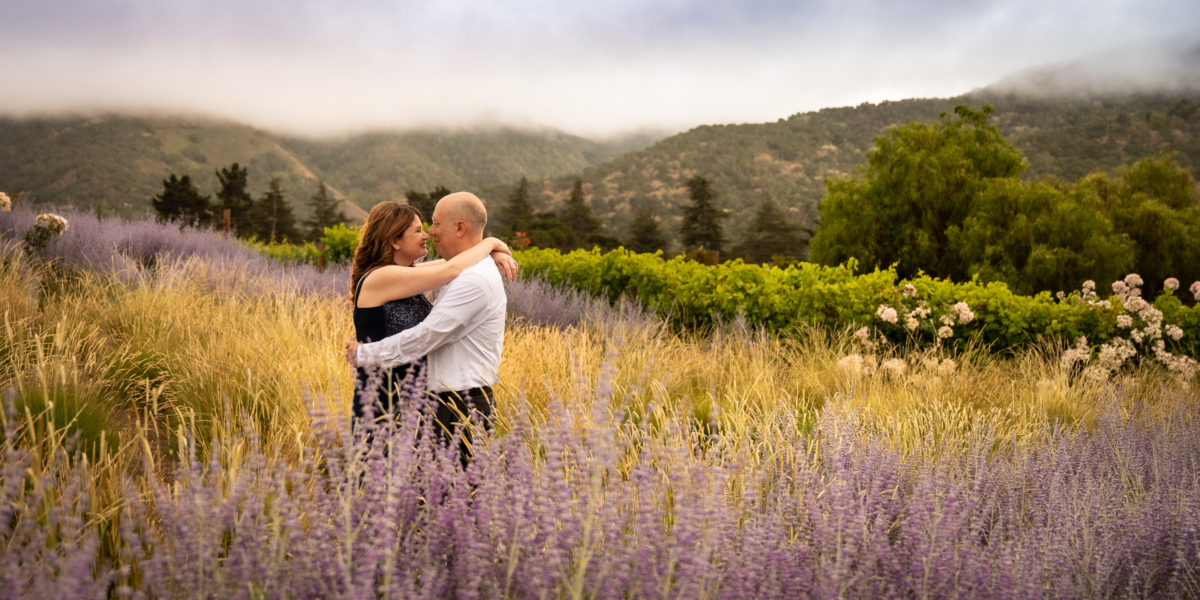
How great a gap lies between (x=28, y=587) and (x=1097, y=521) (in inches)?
133

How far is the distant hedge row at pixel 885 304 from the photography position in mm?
6871

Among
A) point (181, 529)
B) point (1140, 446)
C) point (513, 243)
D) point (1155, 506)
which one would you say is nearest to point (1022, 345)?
point (1140, 446)

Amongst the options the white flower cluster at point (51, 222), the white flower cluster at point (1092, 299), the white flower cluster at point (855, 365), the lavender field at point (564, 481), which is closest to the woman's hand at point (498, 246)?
the lavender field at point (564, 481)

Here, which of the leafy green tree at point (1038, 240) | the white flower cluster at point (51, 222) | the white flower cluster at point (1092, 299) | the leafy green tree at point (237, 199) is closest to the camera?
the white flower cluster at point (1092, 299)

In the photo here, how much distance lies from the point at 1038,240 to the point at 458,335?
19.6m

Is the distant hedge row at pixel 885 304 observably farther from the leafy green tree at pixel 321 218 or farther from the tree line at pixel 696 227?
the leafy green tree at pixel 321 218

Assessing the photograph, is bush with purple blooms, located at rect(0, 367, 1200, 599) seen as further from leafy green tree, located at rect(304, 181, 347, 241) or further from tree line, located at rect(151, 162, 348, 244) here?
leafy green tree, located at rect(304, 181, 347, 241)

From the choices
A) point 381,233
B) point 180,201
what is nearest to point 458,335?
point 381,233

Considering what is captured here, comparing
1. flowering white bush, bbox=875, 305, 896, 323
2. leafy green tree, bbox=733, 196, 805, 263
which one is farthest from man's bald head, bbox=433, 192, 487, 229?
leafy green tree, bbox=733, 196, 805, 263

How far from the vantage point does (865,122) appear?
87812 millimetres

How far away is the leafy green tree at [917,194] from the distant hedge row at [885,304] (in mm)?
12016

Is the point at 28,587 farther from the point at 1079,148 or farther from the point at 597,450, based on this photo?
the point at 1079,148

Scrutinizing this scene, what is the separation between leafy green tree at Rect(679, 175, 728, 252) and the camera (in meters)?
55.6

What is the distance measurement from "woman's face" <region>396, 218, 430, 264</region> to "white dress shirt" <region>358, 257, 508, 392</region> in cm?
31
